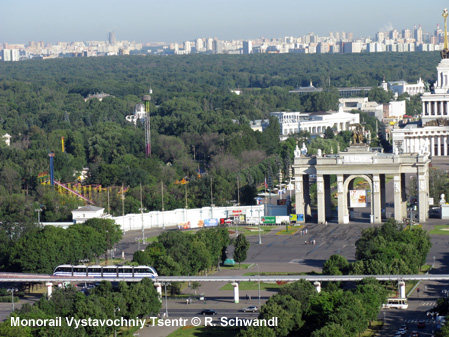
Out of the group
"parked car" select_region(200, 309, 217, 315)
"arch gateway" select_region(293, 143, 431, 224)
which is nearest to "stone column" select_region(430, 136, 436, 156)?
"arch gateway" select_region(293, 143, 431, 224)

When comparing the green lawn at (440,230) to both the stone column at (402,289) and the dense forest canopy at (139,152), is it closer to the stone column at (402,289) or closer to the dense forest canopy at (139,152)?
the dense forest canopy at (139,152)

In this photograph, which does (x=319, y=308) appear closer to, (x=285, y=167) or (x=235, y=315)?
(x=235, y=315)

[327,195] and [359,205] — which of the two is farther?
[327,195]

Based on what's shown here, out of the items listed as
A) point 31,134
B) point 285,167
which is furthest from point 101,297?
point 31,134

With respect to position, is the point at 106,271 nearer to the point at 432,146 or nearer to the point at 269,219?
the point at 269,219

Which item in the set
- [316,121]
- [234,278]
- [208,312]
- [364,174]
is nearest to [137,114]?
[316,121]

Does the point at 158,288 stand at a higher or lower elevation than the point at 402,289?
higher

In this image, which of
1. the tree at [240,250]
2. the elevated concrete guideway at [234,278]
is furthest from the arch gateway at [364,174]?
the elevated concrete guideway at [234,278]
